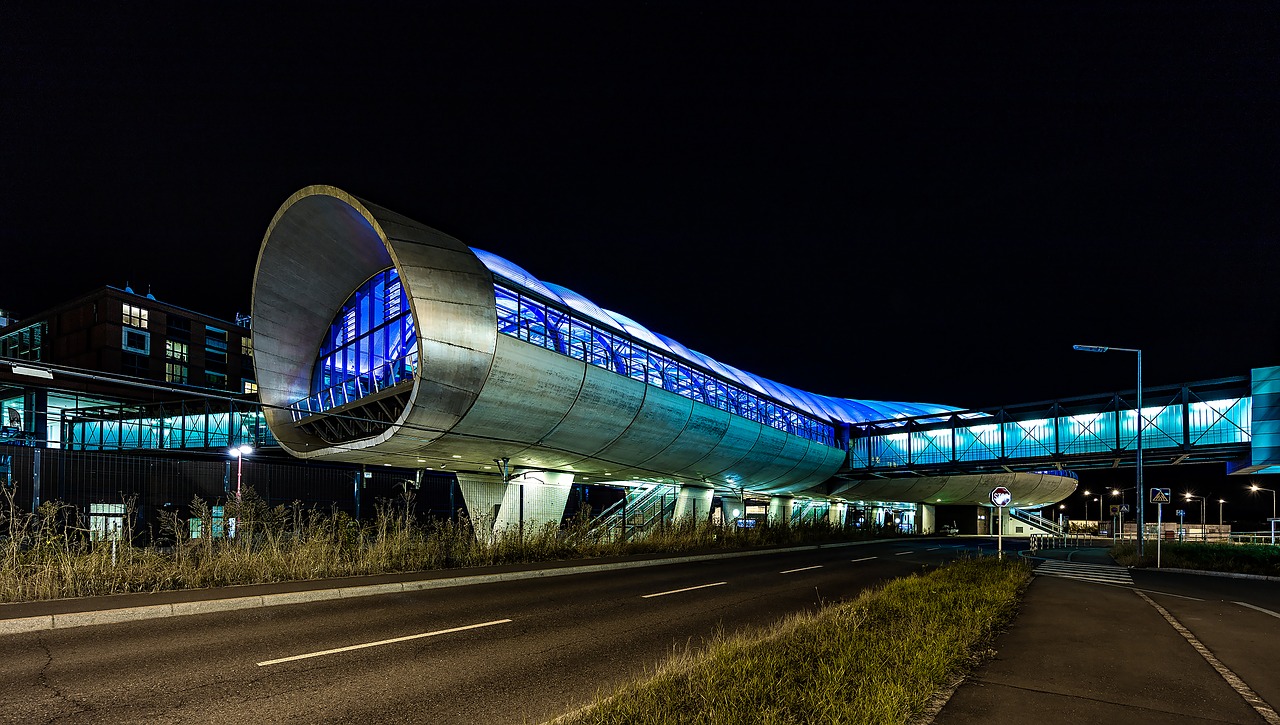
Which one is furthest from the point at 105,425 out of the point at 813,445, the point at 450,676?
the point at 450,676

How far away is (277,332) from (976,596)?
2708 centimetres

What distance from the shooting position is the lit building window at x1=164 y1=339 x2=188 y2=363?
65.8 meters

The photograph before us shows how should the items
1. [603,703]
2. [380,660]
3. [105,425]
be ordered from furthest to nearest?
[105,425] → [380,660] → [603,703]

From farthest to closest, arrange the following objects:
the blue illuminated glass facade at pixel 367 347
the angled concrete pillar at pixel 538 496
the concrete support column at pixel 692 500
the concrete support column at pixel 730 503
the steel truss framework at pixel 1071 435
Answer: the concrete support column at pixel 730 503, the concrete support column at pixel 692 500, the steel truss framework at pixel 1071 435, the angled concrete pillar at pixel 538 496, the blue illuminated glass facade at pixel 367 347

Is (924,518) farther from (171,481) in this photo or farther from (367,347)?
(171,481)

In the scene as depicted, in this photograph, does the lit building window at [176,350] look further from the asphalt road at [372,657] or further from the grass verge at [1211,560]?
the grass verge at [1211,560]

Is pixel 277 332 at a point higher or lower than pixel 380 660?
higher

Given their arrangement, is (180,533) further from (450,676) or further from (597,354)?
(597,354)

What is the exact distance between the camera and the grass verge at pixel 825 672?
5.26 m

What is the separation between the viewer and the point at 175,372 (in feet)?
219

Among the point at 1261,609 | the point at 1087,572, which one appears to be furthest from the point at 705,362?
the point at 1261,609

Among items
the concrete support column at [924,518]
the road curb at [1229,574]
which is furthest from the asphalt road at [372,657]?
the concrete support column at [924,518]

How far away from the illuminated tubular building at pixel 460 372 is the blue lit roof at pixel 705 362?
0.27 metres

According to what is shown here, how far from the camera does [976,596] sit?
11.7m
